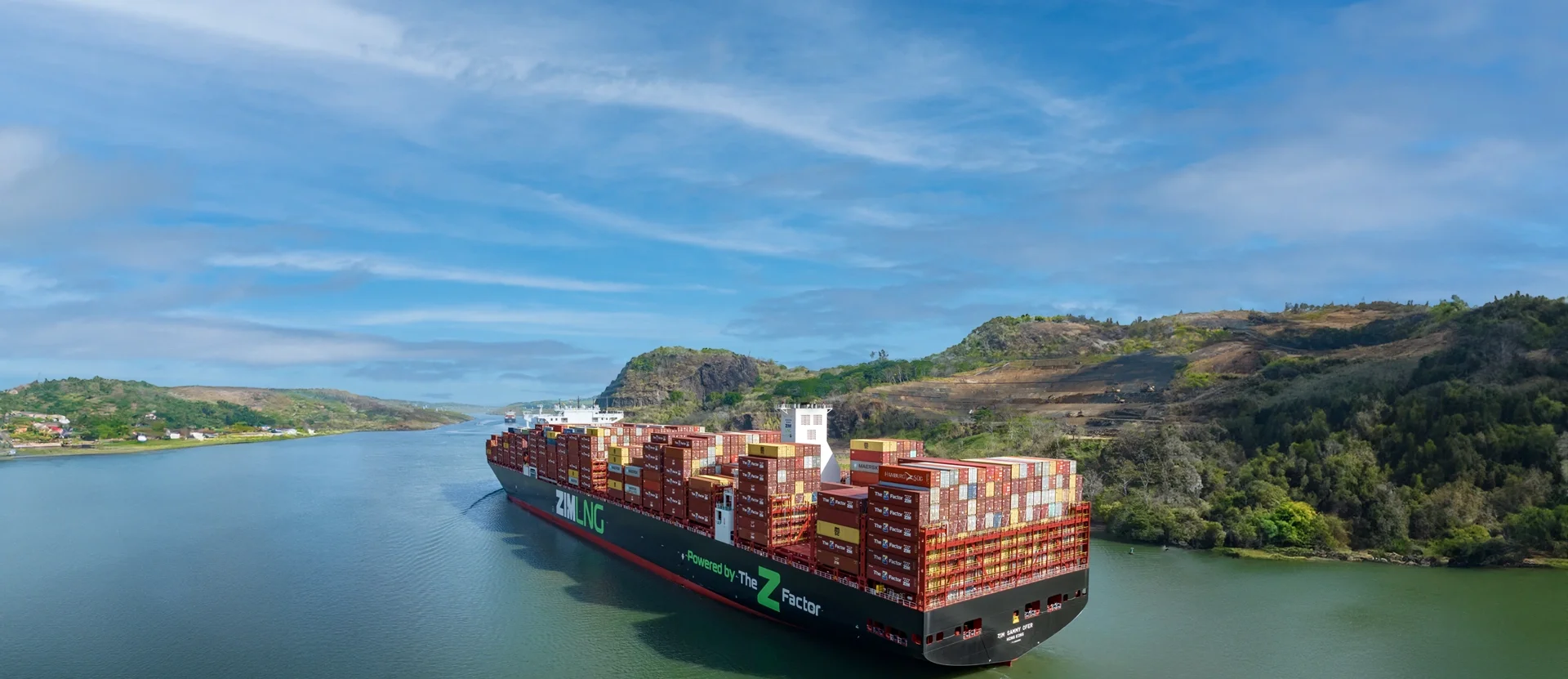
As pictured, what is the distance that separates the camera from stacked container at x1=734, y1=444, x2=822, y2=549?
28453 millimetres

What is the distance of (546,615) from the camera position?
30859 millimetres

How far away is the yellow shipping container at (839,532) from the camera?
24.3 metres

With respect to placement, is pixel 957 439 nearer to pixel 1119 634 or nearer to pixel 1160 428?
pixel 1160 428

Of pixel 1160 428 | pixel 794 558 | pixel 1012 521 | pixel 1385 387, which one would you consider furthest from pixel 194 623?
pixel 1385 387

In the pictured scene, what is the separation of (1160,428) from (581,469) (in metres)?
40.6

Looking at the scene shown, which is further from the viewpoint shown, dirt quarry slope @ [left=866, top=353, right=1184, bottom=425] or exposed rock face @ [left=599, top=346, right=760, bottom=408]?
exposed rock face @ [left=599, top=346, right=760, bottom=408]

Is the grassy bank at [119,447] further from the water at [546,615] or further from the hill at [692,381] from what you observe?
the water at [546,615]

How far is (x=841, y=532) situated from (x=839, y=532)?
0.44ft

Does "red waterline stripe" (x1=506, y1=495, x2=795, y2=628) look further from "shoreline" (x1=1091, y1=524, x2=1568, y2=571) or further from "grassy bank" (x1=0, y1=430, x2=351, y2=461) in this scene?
"grassy bank" (x1=0, y1=430, x2=351, y2=461)

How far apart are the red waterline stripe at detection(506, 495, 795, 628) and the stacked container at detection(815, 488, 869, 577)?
4.15 m

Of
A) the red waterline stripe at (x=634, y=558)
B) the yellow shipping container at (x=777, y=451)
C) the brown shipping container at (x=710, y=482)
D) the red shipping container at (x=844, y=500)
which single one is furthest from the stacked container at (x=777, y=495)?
the red waterline stripe at (x=634, y=558)

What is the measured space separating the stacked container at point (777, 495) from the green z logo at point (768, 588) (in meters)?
0.90

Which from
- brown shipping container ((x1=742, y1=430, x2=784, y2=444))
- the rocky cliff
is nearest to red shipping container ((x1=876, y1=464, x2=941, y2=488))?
brown shipping container ((x1=742, y1=430, x2=784, y2=444))

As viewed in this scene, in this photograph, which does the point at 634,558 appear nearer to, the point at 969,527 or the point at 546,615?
the point at 546,615
